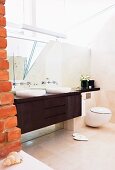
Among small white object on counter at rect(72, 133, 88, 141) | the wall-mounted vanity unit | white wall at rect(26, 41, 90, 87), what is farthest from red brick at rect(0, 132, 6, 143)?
small white object on counter at rect(72, 133, 88, 141)

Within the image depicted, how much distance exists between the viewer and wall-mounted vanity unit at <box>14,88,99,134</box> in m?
1.98

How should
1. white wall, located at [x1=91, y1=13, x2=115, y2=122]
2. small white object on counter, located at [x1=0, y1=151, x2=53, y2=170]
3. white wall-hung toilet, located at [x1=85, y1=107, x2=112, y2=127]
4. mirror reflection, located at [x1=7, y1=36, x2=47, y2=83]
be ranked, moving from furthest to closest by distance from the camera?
white wall, located at [x1=91, y1=13, x2=115, y2=122] < white wall-hung toilet, located at [x1=85, y1=107, x2=112, y2=127] < mirror reflection, located at [x1=7, y1=36, x2=47, y2=83] < small white object on counter, located at [x1=0, y1=151, x2=53, y2=170]

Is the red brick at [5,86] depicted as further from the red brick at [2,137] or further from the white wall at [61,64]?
the white wall at [61,64]

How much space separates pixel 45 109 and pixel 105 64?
1.85 meters

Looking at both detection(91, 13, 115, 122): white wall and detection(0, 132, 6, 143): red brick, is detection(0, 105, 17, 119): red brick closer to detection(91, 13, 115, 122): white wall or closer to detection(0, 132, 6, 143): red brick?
detection(0, 132, 6, 143): red brick

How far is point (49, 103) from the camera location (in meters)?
2.28

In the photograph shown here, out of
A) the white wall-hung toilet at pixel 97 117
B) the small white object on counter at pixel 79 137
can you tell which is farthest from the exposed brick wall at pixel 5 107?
the white wall-hung toilet at pixel 97 117

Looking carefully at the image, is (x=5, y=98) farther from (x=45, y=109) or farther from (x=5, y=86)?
(x=45, y=109)

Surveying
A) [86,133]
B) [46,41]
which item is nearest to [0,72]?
[46,41]

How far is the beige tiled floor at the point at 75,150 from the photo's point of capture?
1.89 metres

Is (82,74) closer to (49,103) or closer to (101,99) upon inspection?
(101,99)

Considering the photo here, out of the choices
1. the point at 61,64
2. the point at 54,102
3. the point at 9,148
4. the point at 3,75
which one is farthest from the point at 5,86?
the point at 61,64

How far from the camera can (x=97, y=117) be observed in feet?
9.87

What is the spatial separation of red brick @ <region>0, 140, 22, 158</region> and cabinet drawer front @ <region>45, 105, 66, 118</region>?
97 centimetres
